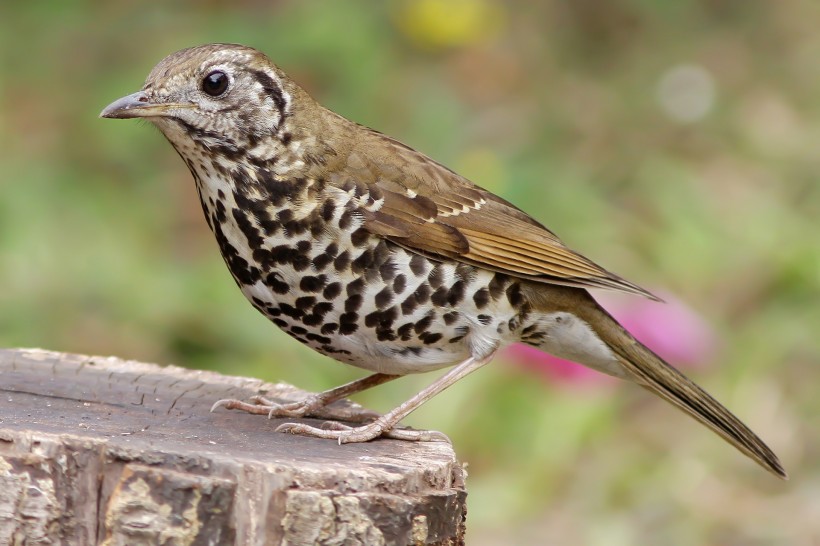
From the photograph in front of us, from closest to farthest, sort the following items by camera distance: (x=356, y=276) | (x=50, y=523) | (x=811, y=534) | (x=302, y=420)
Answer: (x=50, y=523), (x=356, y=276), (x=302, y=420), (x=811, y=534)

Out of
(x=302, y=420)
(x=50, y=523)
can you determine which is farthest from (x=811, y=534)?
(x=50, y=523)

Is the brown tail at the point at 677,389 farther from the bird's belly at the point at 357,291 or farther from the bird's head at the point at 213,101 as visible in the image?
the bird's head at the point at 213,101

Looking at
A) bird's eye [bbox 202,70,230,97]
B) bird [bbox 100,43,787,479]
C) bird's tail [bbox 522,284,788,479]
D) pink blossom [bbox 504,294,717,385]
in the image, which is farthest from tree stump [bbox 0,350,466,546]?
pink blossom [bbox 504,294,717,385]

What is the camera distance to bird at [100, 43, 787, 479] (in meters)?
3.78

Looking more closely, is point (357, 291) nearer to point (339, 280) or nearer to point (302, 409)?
point (339, 280)

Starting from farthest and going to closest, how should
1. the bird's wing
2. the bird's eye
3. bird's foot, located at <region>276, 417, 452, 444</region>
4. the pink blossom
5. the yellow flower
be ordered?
the yellow flower < the pink blossom < the bird's wing < the bird's eye < bird's foot, located at <region>276, 417, 452, 444</region>

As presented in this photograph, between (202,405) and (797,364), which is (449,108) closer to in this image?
(797,364)

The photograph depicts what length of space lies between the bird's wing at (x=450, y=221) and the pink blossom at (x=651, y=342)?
1.41 m

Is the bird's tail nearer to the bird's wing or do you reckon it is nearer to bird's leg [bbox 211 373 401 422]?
the bird's wing

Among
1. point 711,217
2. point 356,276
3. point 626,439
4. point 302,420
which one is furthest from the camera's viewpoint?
point 711,217

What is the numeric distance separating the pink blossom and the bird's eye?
2.28 meters

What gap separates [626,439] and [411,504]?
11.4 feet

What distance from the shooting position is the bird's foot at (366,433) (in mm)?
3684

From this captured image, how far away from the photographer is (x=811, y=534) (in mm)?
5832
